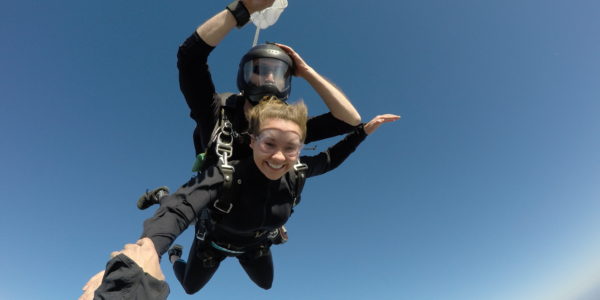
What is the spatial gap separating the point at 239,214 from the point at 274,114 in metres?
0.86

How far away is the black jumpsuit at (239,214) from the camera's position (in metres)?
1.68

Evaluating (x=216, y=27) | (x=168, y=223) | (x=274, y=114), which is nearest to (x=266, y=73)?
(x=274, y=114)

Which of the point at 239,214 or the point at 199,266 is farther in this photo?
the point at 199,266

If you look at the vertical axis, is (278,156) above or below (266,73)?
below

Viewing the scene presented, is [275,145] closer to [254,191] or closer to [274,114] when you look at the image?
[274,114]

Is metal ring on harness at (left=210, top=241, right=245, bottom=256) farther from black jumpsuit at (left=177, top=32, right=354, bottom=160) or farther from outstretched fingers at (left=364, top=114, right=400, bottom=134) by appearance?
outstretched fingers at (left=364, top=114, right=400, bottom=134)

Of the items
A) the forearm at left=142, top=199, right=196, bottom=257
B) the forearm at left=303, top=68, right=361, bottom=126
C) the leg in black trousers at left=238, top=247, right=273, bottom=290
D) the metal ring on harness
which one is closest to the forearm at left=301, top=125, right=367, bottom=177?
the forearm at left=303, top=68, right=361, bottom=126

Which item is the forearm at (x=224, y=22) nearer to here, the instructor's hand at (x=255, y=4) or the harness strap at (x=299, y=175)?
the instructor's hand at (x=255, y=4)

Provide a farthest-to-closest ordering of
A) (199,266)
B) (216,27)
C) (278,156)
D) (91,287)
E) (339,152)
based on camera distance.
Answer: (199,266), (339,152), (278,156), (216,27), (91,287)

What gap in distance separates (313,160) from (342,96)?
0.68 meters

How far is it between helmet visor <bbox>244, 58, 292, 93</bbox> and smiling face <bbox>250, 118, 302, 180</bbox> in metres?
0.50

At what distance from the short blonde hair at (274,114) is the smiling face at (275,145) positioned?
1.4 inches

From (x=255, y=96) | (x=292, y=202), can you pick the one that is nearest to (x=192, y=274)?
(x=292, y=202)

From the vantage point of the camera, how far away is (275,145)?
7.43ft
